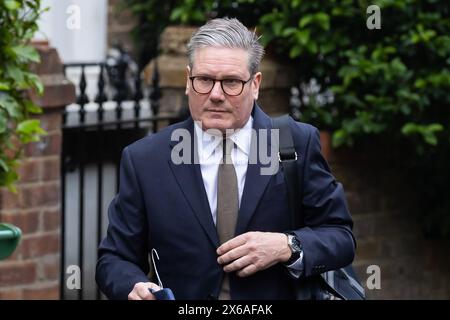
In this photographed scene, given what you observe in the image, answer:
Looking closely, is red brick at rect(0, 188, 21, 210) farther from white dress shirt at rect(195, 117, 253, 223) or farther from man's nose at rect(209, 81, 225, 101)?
man's nose at rect(209, 81, 225, 101)

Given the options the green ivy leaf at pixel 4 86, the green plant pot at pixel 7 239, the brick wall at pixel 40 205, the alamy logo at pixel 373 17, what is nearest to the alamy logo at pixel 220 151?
the green plant pot at pixel 7 239

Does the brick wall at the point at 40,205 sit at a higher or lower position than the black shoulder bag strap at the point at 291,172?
lower

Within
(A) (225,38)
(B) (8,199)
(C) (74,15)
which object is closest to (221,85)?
(A) (225,38)

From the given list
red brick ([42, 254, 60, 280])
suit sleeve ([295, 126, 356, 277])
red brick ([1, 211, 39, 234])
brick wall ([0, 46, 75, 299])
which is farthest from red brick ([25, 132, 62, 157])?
suit sleeve ([295, 126, 356, 277])

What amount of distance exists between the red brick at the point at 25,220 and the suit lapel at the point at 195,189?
2.47 meters

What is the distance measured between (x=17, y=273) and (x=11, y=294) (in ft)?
0.39

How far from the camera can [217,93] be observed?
367cm

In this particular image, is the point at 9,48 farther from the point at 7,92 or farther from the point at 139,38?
the point at 139,38

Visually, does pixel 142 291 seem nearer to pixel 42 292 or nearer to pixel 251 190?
pixel 251 190

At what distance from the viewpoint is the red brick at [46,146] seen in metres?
6.15

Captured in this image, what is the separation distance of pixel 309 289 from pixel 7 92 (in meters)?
1.89

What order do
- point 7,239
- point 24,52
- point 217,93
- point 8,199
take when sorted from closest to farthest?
point 217,93, point 7,239, point 24,52, point 8,199

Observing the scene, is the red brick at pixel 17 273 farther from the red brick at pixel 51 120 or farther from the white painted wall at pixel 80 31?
the white painted wall at pixel 80 31

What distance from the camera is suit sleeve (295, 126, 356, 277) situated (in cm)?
376
